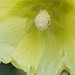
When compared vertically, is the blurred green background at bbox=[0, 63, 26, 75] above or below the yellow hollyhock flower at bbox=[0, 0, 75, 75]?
below

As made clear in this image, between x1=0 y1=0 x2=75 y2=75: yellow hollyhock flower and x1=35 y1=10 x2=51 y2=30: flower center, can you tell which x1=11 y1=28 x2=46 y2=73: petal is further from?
x1=35 y1=10 x2=51 y2=30: flower center

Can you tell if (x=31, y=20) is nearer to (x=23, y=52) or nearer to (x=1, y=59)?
(x=23, y=52)

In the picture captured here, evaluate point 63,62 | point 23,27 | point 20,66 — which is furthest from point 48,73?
point 23,27

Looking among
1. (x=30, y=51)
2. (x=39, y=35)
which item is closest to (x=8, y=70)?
Answer: (x=30, y=51)

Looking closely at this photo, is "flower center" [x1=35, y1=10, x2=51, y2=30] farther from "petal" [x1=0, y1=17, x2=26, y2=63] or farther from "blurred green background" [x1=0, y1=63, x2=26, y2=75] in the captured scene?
"blurred green background" [x1=0, y1=63, x2=26, y2=75]

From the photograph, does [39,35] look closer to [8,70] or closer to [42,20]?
[42,20]

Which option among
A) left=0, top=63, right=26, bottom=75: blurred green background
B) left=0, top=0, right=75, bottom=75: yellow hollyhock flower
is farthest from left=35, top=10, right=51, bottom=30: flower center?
left=0, top=63, right=26, bottom=75: blurred green background

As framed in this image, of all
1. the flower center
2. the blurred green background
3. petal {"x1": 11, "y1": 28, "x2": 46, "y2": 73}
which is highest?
the flower center

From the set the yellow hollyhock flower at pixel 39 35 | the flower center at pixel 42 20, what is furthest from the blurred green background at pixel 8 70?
the flower center at pixel 42 20
